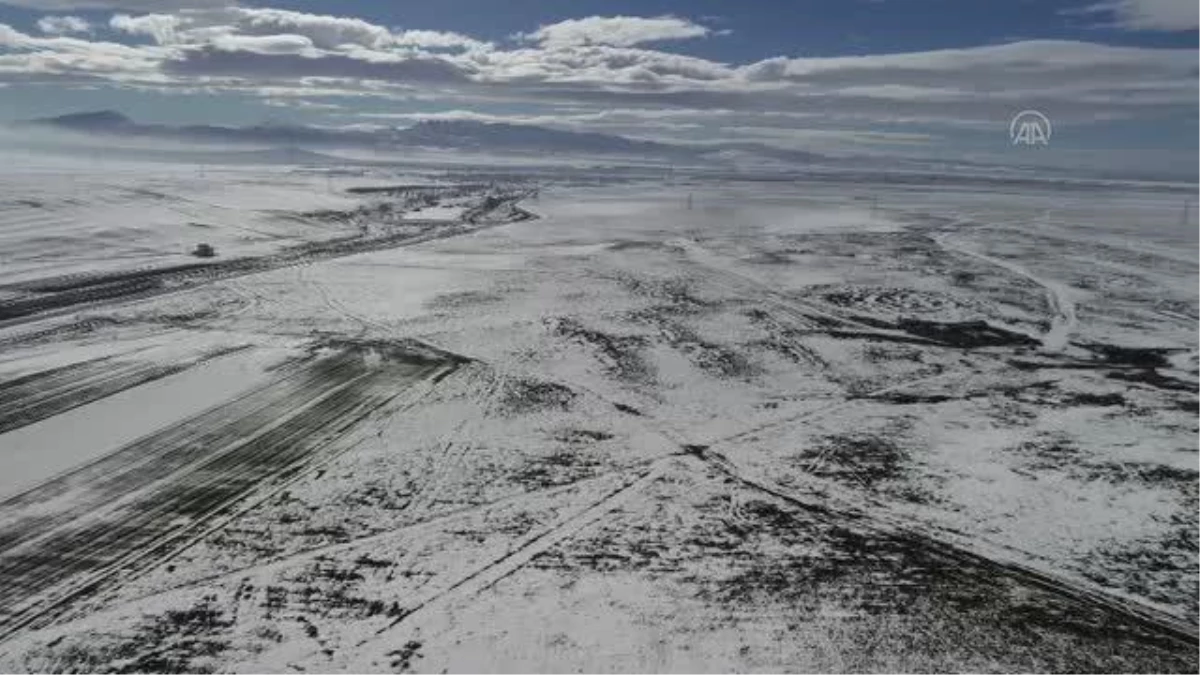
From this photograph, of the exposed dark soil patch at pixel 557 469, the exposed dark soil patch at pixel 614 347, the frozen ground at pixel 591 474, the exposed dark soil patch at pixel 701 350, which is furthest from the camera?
the exposed dark soil patch at pixel 701 350

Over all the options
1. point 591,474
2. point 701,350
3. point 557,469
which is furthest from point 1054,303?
point 557,469

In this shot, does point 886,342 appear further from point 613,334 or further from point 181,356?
point 181,356

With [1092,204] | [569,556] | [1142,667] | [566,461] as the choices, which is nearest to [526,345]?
[566,461]

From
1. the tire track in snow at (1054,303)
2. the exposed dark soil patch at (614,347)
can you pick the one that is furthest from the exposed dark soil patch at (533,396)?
the tire track in snow at (1054,303)

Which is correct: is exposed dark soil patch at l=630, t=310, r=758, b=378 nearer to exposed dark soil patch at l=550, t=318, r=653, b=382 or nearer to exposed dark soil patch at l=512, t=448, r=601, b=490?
exposed dark soil patch at l=550, t=318, r=653, b=382

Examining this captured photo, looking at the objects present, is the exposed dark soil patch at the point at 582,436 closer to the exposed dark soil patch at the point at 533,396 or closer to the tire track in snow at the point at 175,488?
the exposed dark soil patch at the point at 533,396

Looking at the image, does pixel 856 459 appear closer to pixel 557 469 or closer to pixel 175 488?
pixel 557 469

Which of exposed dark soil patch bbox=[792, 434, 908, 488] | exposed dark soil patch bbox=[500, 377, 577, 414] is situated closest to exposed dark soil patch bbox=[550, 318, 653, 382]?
exposed dark soil patch bbox=[500, 377, 577, 414]

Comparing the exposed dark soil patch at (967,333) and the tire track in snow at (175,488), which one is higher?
the tire track in snow at (175,488)

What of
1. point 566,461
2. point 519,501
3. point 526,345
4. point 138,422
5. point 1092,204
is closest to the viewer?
point 519,501
